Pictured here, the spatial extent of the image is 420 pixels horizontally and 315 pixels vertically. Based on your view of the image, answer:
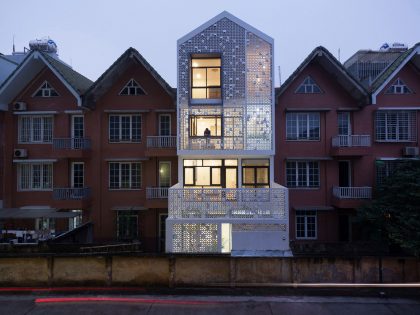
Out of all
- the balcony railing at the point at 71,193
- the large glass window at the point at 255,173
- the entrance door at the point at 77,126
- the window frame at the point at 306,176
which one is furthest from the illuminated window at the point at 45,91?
the window frame at the point at 306,176

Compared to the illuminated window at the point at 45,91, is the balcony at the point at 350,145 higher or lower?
lower

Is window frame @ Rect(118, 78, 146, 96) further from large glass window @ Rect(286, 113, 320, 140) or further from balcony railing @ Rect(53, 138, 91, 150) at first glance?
large glass window @ Rect(286, 113, 320, 140)

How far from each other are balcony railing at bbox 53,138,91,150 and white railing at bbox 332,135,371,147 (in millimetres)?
15449

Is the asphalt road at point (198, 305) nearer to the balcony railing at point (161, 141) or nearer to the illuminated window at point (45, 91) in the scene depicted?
the balcony railing at point (161, 141)

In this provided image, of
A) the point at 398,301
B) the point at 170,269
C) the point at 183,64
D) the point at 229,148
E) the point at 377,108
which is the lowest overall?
the point at 398,301

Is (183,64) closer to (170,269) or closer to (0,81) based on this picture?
Answer: (170,269)

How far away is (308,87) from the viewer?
21859mm

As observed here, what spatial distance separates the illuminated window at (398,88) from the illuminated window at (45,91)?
2155cm

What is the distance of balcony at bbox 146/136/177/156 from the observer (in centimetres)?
2061

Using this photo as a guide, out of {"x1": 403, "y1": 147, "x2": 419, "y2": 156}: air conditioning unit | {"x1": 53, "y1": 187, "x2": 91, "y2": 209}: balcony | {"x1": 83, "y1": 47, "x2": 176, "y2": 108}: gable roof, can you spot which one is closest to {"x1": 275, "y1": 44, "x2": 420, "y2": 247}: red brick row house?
{"x1": 403, "y1": 147, "x2": 419, "y2": 156}: air conditioning unit

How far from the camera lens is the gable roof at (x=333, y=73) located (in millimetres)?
20109

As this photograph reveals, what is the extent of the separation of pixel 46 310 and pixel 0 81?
1823 centimetres

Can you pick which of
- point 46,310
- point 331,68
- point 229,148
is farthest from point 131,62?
point 46,310

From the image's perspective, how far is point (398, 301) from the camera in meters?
12.5
